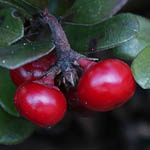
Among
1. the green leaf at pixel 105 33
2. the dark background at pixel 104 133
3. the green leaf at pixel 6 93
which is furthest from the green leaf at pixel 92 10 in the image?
the dark background at pixel 104 133

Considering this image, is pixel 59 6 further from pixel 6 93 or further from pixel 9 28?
pixel 6 93

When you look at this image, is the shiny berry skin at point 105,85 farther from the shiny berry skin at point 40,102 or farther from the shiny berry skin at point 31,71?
the shiny berry skin at point 31,71

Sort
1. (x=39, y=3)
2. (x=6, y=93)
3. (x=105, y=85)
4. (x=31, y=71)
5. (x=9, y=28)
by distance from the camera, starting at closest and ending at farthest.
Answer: (x=105, y=85)
(x=31, y=71)
(x=9, y=28)
(x=39, y=3)
(x=6, y=93)

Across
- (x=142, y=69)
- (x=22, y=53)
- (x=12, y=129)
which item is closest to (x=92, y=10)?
(x=142, y=69)

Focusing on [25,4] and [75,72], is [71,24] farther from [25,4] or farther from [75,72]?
[75,72]

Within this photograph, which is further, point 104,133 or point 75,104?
point 104,133

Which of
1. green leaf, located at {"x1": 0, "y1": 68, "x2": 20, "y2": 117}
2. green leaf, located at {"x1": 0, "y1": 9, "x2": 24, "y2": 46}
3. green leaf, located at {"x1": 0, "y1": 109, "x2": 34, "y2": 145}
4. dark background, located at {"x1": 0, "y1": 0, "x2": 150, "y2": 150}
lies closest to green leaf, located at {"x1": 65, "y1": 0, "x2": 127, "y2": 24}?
green leaf, located at {"x1": 0, "y1": 9, "x2": 24, "y2": 46}
